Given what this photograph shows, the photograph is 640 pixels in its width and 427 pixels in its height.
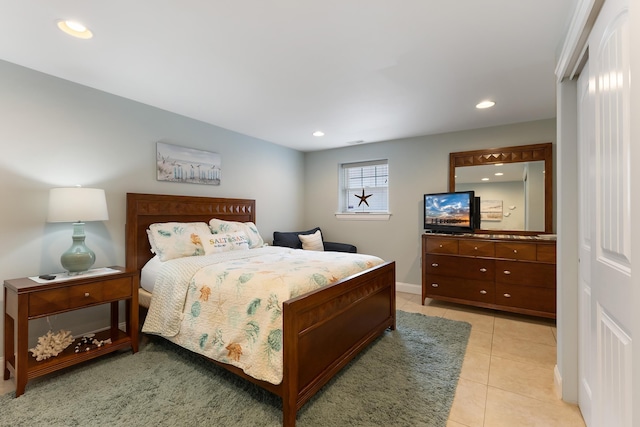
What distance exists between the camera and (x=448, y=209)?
12.8 feet

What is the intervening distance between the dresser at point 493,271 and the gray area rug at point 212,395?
1.18 m

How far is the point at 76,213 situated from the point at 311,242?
2915 mm

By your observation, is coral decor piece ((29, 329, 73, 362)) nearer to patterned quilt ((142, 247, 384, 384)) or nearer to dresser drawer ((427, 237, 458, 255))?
patterned quilt ((142, 247, 384, 384))

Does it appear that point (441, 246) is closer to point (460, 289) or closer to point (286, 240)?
point (460, 289)

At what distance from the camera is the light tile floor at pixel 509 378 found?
1724 millimetres

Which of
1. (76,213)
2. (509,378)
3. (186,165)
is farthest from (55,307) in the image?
(509,378)

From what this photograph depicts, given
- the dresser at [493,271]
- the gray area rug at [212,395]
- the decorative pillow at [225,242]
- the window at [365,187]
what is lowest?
the gray area rug at [212,395]

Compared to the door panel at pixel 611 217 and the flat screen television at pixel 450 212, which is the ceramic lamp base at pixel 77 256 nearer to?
the door panel at pixel 611 217

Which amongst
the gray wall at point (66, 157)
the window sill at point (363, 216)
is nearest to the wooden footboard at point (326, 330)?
the window sill at point (363, 216)

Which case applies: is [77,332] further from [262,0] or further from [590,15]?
[590,15]

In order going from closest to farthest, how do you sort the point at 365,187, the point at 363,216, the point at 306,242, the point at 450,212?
the point at 450,212
the point at 306,242
the point at 363,216
the point at 365,187

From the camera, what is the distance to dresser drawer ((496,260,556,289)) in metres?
3.09

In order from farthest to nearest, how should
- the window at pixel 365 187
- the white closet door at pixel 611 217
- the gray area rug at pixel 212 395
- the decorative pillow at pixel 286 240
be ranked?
1. the window at pixel 365 187
2. the decorative pillow at pixel 286 240
3. the gray area rug at pixel 212 395
4. the white closet door at pixel 611 217

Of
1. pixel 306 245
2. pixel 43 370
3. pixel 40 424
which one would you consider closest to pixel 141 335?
pixel 43 370
